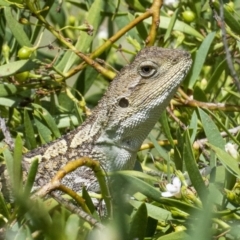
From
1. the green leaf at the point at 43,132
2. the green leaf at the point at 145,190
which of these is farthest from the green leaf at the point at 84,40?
the green leaf at the point at 145,190

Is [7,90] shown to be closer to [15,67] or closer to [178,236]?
[15,67]

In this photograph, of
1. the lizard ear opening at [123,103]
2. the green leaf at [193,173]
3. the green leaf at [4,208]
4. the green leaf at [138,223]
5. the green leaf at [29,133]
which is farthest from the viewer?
the lizard ear opening at [123,103]

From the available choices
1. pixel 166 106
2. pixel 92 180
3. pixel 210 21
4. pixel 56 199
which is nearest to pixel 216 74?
pixel 166 106

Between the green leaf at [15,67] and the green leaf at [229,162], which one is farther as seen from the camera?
the green leaf at [15,67]

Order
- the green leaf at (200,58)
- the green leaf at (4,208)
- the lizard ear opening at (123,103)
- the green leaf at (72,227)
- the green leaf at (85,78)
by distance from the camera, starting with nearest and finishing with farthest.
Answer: the green leaf at (72,227) → the green leaf at (4,208) → the green leaf at (200,58) → the lizard ear opening at (123,103) → the green leaf at (85,78)

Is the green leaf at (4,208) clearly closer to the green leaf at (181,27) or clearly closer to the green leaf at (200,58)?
the green leaf at (200,58)

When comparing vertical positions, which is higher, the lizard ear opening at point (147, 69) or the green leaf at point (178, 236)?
the lizard ear opening at point (147, 69)

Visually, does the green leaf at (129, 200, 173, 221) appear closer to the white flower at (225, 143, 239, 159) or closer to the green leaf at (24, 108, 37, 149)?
the white flower at (225, 143, 239, 159)

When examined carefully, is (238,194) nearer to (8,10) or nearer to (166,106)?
(166,106)
